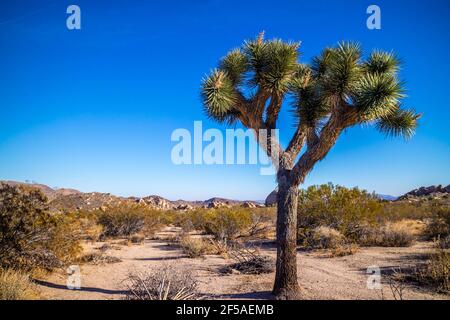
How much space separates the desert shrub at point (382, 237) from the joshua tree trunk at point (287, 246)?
7652 millimetres

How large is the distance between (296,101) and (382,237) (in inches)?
331

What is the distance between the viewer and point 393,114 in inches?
267

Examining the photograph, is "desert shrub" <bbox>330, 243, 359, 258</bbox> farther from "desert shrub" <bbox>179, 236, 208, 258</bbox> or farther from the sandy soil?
"desert shrub" <bbox>179, 236, 208, 258</bbox>

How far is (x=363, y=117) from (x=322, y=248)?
292 inches

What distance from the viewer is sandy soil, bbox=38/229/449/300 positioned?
262 inches

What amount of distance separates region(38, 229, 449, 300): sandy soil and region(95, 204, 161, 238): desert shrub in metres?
5.12

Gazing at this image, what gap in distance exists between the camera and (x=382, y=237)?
41.1ft

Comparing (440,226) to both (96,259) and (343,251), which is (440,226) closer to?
(343,251)

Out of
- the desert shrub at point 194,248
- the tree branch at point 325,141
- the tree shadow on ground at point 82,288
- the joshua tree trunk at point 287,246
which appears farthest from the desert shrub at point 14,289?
the desert shrub at point 194,248

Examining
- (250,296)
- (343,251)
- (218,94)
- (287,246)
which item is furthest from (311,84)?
(343,251)

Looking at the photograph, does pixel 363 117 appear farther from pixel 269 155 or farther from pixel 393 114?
pixel 269 155

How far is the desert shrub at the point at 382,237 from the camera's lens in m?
12.2

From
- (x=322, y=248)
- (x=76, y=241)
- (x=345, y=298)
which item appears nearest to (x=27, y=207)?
(x=76, y=241)

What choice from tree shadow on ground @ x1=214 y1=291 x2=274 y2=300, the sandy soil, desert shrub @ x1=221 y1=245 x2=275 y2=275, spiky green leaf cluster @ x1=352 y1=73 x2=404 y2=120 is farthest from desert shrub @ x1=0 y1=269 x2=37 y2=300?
spiky green leaf cluster @ x1=352 y1=73 x2=404 y2=120
